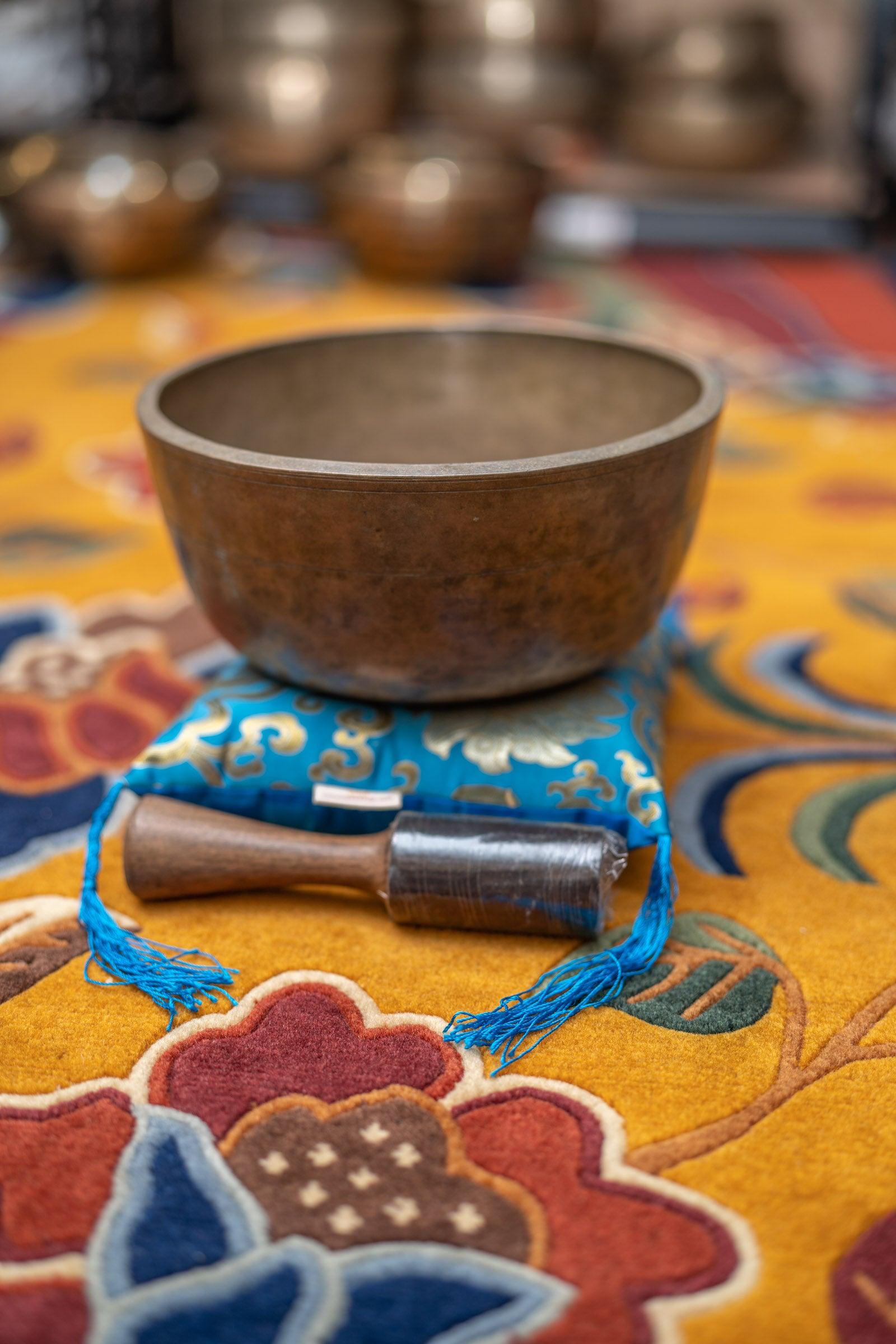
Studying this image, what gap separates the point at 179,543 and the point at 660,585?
436 mm

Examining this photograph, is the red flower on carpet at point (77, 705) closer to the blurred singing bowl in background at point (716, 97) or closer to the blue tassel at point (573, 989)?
the blue tassel at point (573, 989)

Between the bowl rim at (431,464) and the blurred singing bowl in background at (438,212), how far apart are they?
1874mm

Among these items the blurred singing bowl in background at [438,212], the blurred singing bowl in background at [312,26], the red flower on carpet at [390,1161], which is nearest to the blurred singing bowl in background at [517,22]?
the blurred singing bowl in background at [312,26]

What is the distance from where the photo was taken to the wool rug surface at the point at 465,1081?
75 cm

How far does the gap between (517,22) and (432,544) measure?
11.1ft

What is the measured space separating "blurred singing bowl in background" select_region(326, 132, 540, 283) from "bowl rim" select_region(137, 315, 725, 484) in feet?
6.15

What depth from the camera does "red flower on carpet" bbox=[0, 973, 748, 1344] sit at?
2.53 feet

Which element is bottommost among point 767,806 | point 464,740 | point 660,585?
point 767,806

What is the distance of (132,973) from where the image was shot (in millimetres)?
1020

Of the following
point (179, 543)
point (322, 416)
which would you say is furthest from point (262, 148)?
point (179, 543)

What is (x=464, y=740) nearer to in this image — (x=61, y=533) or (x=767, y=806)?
(x=767, y=806)

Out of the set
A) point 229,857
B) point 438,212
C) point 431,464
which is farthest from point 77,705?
point 438,212

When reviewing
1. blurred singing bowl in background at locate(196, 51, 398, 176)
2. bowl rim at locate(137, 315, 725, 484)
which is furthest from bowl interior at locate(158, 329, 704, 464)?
blurred singing bowl in background at locate(196, 51, 398, 176)

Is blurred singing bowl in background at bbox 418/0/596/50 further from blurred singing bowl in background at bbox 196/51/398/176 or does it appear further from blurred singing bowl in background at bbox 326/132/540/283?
blurred singing bowl in background at bbox 326/132/540/283
